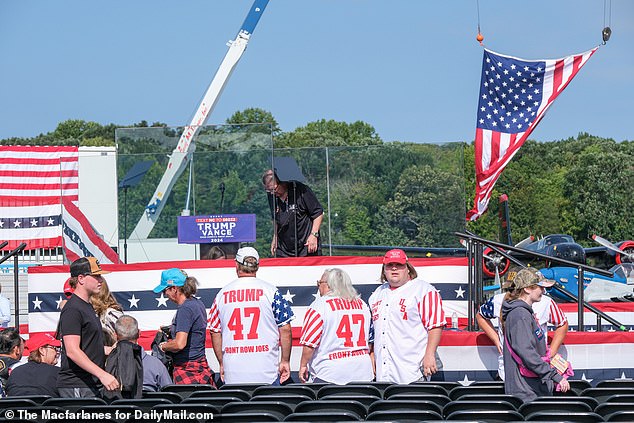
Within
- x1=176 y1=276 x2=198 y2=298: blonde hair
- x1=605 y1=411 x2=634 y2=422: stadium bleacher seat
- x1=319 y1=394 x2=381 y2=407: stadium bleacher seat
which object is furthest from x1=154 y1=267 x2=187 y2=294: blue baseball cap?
x1=605 y1=411 x2=634 y2=422: stadium bleacher seat

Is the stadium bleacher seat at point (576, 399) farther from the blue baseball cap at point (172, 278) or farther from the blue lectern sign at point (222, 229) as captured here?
the blue lectern sign at point (222, 229)

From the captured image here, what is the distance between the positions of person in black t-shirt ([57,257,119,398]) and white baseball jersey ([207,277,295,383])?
1.18 m

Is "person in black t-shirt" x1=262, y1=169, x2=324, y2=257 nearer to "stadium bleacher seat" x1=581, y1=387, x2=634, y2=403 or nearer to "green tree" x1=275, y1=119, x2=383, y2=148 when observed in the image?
"stadium bleacher seat" x1=581, y1=387, x2=634, y2=403

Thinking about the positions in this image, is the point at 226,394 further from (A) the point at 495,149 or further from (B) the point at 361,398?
(A) the point at 495,149

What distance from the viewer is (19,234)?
3084 cm

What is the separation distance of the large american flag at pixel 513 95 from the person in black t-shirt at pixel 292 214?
8.42 feet

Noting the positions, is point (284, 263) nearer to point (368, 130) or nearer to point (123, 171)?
point (123, 171)

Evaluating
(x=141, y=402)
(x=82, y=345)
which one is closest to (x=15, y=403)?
(x=82, y=345)

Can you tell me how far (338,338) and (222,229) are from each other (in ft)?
13.7

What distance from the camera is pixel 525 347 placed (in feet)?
21.6

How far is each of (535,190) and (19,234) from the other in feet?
112

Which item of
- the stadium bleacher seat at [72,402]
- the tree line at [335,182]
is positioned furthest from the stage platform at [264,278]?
the stadium bleacher seat at [72,402]

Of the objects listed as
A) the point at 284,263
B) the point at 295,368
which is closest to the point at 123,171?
the point at 284,263

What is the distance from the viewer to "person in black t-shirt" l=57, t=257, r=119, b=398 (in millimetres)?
5973
